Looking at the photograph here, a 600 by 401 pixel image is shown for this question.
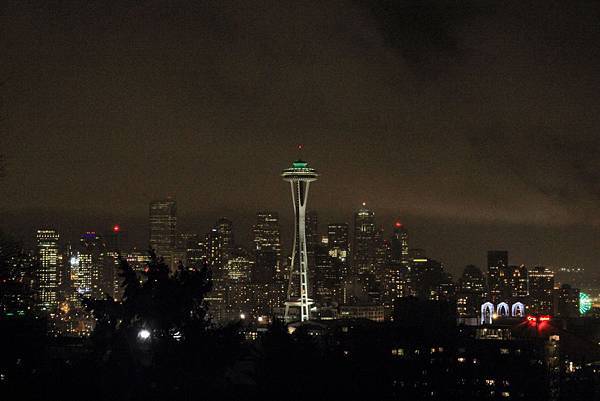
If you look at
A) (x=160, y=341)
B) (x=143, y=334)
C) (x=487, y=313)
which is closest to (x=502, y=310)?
(x=487, y=313)

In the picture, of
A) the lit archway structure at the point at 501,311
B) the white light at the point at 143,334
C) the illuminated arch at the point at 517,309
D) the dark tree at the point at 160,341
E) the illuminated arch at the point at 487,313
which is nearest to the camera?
the dark tree at the point at 160,341

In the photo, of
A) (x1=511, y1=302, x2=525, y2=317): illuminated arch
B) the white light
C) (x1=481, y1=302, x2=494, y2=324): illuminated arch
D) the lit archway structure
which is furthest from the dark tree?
(x1=511, y1=302, x2=525, y2=317): illuminated arch

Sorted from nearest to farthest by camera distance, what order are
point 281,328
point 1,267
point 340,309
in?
point 1,267
point 281,328
point 340,309

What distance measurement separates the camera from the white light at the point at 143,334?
28.1 m

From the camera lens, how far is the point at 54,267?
534 ft

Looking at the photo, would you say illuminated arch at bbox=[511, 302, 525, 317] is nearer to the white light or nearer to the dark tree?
the dark tree

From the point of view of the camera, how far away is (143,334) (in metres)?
28.4

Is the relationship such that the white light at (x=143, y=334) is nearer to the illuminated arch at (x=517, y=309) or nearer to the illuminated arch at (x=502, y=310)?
the illuminated arch at (x=502, y=310)

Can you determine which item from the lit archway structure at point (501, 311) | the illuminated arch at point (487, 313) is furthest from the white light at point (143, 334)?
the lit archway structure at point (501, 311)

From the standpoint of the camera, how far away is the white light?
1107 inches

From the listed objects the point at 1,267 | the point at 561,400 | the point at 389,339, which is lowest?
the point at 561,400

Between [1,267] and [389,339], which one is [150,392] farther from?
[389,339]

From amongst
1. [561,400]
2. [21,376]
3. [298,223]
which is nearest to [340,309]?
[298,223]

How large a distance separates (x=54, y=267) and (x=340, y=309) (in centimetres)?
5143
